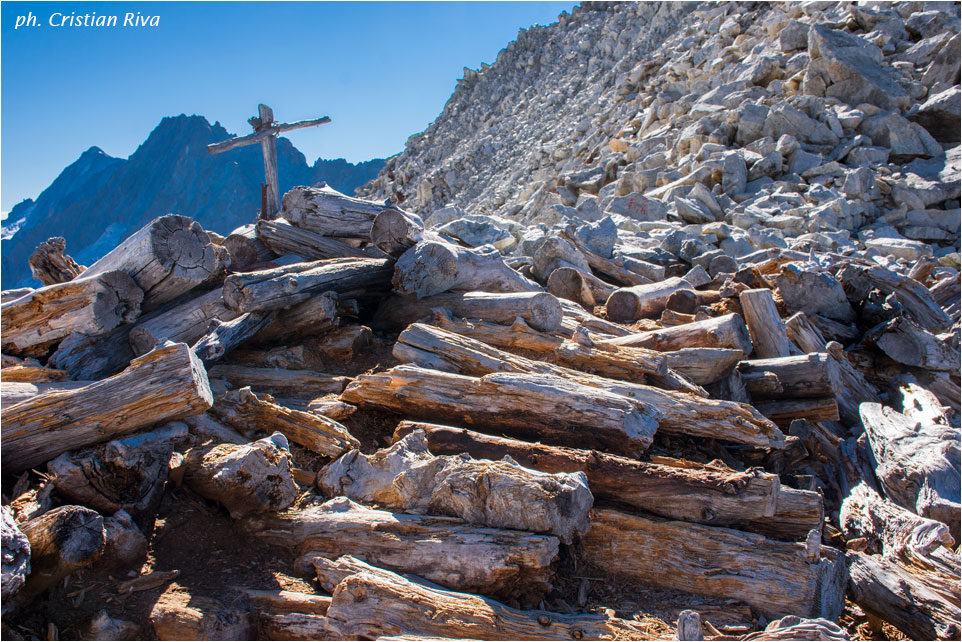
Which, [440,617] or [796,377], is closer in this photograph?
[440,617]

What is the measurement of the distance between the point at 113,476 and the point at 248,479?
2.36 ft

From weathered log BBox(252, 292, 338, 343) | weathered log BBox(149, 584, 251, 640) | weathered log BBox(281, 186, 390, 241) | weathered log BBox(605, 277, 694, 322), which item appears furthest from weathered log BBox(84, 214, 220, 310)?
weathered log BBox(605, 277, 694, 322)

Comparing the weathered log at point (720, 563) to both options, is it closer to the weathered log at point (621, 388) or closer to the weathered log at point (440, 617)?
the weathered log at point (440, 617)

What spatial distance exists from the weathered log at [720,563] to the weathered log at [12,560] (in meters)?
2.69

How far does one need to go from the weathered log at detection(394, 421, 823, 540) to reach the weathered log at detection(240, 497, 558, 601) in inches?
29.8

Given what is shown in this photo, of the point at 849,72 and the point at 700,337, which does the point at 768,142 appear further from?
the point at 700,337

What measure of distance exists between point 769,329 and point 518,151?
25.4 metres

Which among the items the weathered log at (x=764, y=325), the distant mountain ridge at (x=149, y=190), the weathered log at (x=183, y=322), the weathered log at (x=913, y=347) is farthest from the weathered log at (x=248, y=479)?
the distant mountain ridge at (x=149, y=190)

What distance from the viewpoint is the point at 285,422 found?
3973 millimetres

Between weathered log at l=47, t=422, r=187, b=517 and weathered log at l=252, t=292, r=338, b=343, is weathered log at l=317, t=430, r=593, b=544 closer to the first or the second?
weathered log at l=47, t=422, r=187, b=517

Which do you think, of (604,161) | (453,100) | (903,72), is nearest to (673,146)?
(604,161)

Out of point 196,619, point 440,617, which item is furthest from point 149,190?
point 440,617

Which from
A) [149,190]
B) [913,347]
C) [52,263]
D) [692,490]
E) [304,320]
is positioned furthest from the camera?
[149,190]

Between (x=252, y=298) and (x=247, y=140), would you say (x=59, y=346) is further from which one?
(x=247, y=140)
